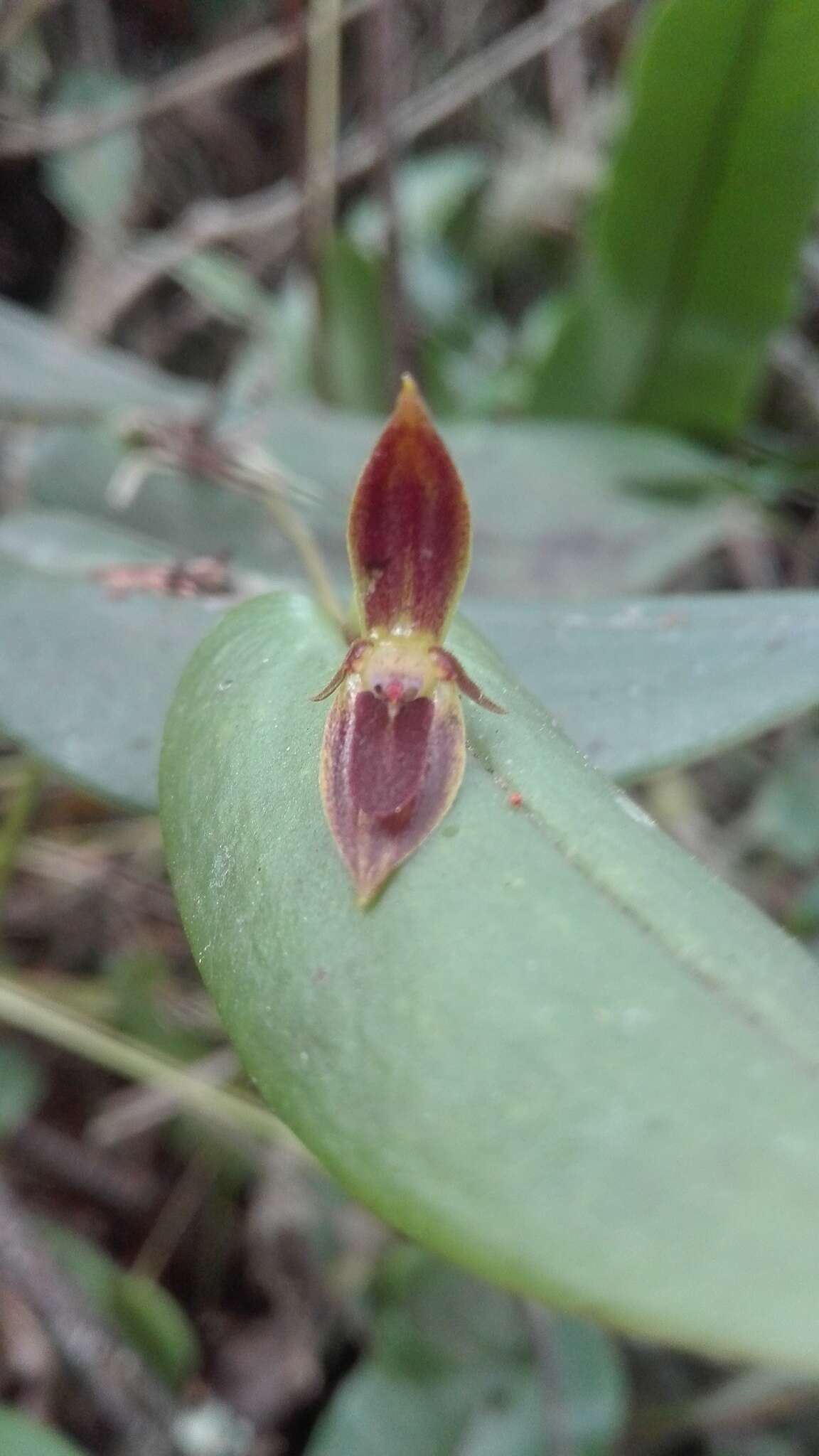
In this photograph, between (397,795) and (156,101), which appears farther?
(156,101)

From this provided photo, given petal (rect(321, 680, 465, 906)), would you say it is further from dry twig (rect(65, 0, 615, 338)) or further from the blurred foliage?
dry twig (rect(65, 0, 615, 338))

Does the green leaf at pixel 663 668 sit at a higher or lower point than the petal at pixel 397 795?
lower

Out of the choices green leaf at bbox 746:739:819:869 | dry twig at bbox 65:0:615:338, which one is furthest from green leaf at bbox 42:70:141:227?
green leaf at bbox 746:739:819:869

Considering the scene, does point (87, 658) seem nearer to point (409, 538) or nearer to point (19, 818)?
point (19, 818)

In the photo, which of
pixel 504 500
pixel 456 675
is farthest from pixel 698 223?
pixel 456 675

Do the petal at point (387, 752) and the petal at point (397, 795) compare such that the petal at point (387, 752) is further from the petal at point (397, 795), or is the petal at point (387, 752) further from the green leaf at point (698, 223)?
the green leaf at point (698, 223)

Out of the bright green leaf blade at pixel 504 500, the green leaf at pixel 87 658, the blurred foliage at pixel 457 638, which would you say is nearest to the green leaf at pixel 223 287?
the blurred foliage at pixel 457 638
